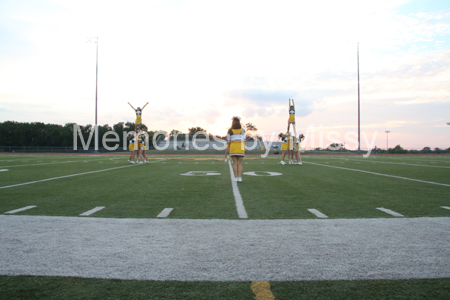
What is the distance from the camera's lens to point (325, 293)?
2283 mm

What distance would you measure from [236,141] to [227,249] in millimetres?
6714

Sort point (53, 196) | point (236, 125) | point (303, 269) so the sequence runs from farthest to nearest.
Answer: point (236, 125) → point (53, 196) → point (303, 269)

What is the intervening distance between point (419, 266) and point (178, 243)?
7.43 ft

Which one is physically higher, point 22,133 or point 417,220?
point 22,133

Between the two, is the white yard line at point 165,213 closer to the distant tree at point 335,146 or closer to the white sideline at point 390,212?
the white sideline at point 390,212

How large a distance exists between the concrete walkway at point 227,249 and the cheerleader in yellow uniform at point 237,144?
5274 millimetres

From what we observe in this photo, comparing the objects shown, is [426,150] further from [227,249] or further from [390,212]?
[227,249]

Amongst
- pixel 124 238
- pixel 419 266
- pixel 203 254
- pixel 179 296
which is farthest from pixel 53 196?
pixel 419 266

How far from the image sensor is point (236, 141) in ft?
31.9

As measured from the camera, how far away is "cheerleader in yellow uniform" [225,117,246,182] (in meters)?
9.57

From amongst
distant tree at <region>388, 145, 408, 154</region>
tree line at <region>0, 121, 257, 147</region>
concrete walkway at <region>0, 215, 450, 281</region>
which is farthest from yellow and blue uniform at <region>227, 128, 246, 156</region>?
tree line at <region>0, 121, 257, 147</region>

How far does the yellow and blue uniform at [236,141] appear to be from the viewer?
378 inches

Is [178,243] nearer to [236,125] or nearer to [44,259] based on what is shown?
[44,259]

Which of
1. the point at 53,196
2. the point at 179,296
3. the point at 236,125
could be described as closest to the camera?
the point at 179,296
